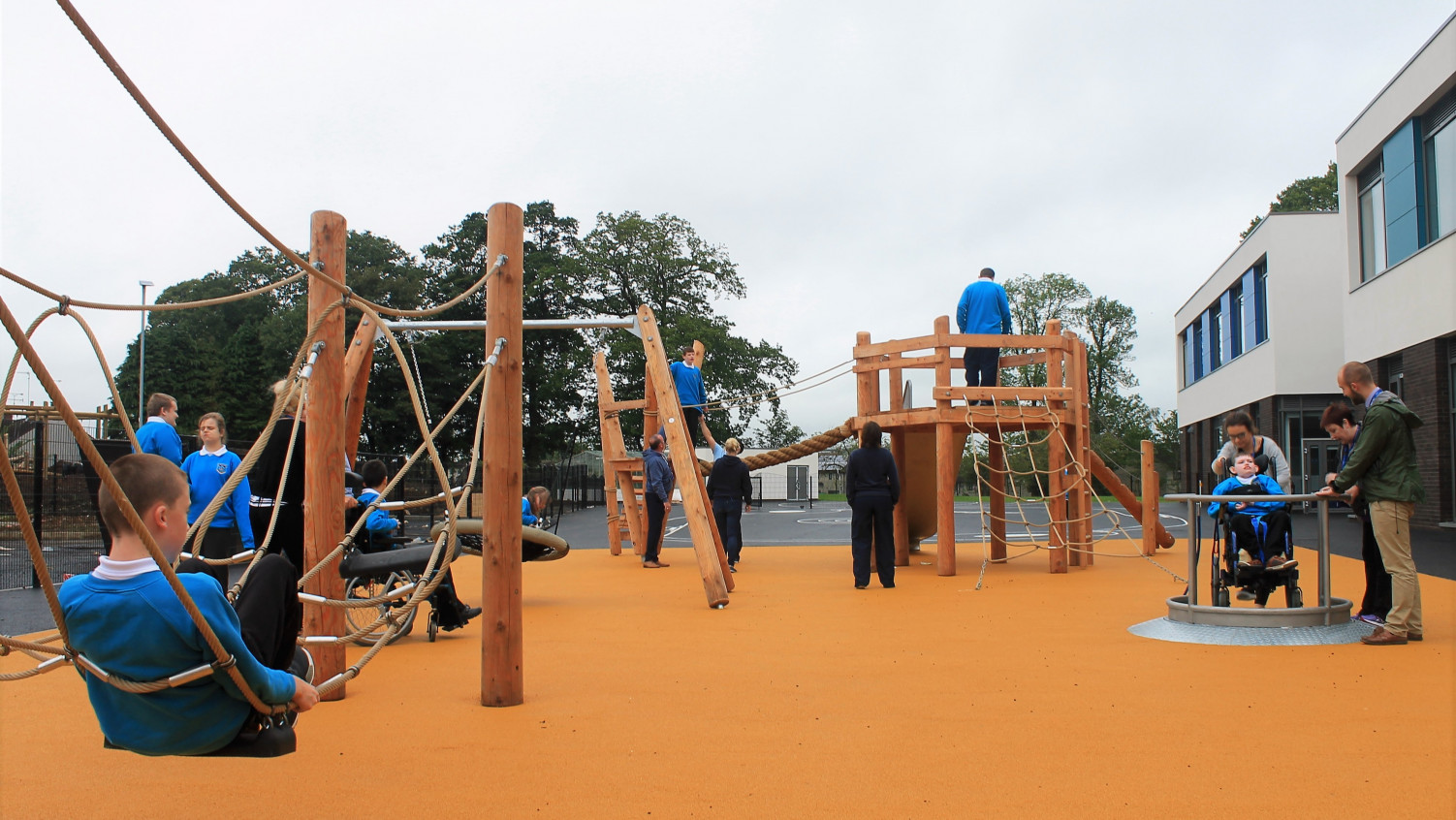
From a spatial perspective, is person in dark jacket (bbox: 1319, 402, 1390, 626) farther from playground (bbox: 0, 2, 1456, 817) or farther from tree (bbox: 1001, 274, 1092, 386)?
Result: tree (bbox: 1001, 274, 1092, 386)

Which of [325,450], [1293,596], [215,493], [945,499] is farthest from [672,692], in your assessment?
[945,499]

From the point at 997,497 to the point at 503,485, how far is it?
8529mm

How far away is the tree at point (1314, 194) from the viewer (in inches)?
1911

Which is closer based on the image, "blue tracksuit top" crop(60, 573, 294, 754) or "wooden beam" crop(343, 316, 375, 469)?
"blue tracksuit top" crop(60, 573, 294, 754)

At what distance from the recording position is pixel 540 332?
42.5m

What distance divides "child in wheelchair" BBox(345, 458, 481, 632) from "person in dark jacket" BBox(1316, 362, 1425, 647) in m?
5.67

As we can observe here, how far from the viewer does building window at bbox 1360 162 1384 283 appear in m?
19.3

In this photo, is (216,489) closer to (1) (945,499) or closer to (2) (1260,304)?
(1) (945,499)

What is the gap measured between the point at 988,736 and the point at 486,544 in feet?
8.15

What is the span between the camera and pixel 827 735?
3.83 metres

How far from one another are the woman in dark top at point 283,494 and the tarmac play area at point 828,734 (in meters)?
0.86

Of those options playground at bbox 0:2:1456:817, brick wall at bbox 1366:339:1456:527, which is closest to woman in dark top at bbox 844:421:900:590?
playground at bbox 0:2:1456:817

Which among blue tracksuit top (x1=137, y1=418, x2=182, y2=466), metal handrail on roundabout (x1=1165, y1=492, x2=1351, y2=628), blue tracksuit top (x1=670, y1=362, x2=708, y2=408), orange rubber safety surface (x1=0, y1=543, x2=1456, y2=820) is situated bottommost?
orange rubber safety surface (x1=0, y1=543, x2=1456, y2=820)

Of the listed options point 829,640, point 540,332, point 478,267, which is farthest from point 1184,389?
point 829,640
